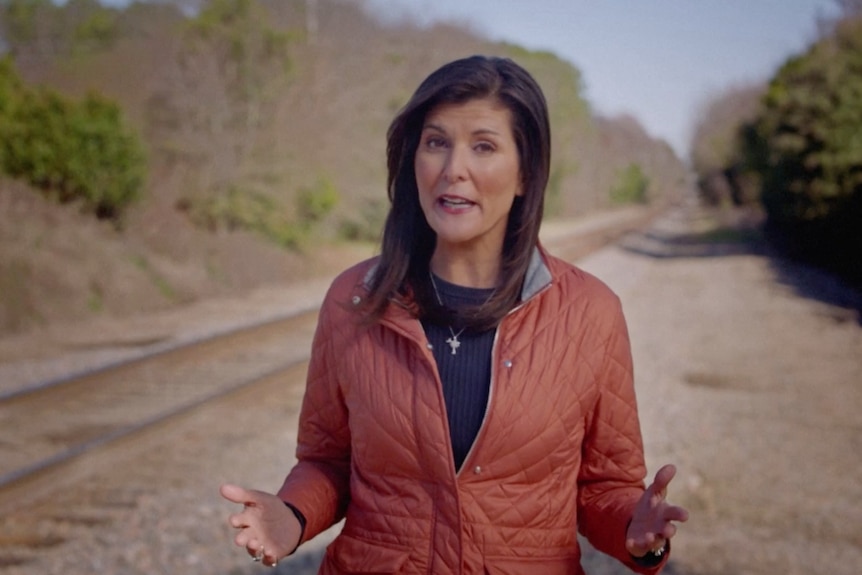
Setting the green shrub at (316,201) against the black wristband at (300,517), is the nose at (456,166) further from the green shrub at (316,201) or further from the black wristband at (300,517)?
the green shrub at (316,201)

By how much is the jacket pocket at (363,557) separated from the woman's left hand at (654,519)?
0.52m

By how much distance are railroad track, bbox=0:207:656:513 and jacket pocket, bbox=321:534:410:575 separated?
422 cm

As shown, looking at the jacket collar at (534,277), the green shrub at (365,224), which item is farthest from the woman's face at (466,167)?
the green shrub at (365,224)

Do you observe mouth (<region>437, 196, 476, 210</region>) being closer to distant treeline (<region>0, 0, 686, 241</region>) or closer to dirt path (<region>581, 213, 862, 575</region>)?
dirt path (<region>581, 213, 862, 575</region>)

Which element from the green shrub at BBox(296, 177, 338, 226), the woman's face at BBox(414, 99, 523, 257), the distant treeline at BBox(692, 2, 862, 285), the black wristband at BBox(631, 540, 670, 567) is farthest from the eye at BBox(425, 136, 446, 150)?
the green shrub at BBox(296, 177, 338, 226)

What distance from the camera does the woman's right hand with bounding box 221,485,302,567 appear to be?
1.85m

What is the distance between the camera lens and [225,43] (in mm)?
20766

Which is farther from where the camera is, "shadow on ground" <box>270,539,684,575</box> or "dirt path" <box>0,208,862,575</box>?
"dirt path" <box>0,208,862,575</box>

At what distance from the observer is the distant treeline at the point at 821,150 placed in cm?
1608

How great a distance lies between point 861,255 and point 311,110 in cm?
1439

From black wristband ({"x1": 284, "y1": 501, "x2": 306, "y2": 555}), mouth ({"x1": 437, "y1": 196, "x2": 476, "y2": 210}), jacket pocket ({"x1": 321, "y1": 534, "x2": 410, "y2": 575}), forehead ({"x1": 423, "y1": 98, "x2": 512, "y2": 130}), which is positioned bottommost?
jacket pocket ({"x1": 321, "y1": 534, "x2": 410, "y2": 575})

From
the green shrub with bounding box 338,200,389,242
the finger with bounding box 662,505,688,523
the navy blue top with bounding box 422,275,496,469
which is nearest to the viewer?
the finger with bounding box 662,505,688,523

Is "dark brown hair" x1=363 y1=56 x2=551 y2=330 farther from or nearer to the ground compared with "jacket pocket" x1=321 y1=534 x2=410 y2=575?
farther from the ground

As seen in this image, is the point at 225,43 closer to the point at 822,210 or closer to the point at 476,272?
the point at 822,210
